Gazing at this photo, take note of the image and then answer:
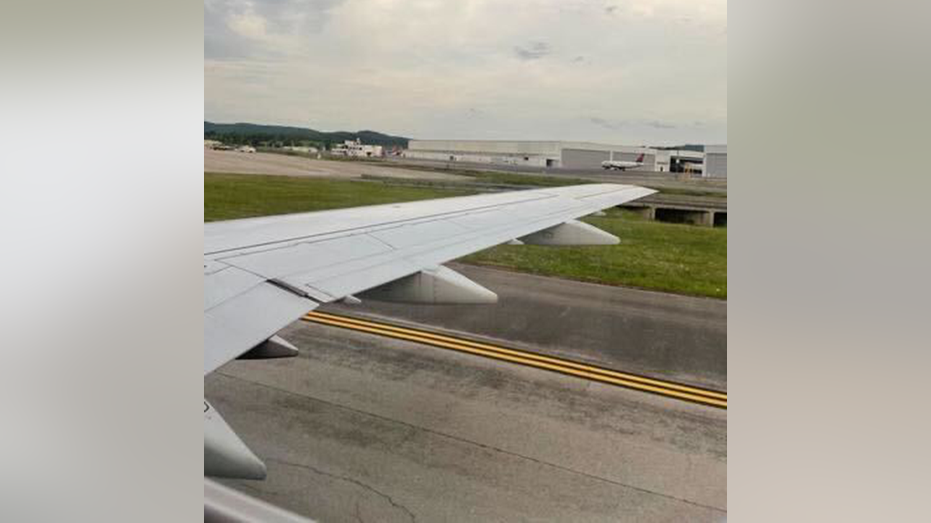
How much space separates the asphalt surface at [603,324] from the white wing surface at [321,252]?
1.07 metres

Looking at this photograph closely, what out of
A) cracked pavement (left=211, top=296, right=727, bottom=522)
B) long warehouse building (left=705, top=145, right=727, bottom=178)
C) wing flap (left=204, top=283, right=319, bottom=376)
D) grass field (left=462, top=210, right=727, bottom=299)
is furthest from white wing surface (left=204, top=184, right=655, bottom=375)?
grass field (left=462, top=210, right=727, bottom=299)

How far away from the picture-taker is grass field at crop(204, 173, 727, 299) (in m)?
5.52

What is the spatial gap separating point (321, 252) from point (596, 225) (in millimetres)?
4782

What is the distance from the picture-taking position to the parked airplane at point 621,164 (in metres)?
4.47

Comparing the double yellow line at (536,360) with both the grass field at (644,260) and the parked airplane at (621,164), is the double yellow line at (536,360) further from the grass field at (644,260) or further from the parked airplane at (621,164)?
the grass field at (644,260)

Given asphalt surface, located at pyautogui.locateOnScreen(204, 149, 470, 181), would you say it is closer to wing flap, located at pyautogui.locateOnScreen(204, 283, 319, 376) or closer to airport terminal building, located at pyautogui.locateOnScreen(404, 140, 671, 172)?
airport terminal building, located at pyautogui.locateOnScreen(404, 140, 671, 172)

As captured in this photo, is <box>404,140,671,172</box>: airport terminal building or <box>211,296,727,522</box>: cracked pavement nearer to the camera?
<box>211,296,727,522</box>: cracked pavement

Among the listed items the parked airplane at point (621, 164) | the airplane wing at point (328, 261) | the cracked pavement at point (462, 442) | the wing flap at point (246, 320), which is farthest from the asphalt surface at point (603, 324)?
the wing flap at point (246, 320)

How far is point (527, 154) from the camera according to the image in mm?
4820

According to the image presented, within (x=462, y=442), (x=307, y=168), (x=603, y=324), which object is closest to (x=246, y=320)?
(x=462, y=442)
